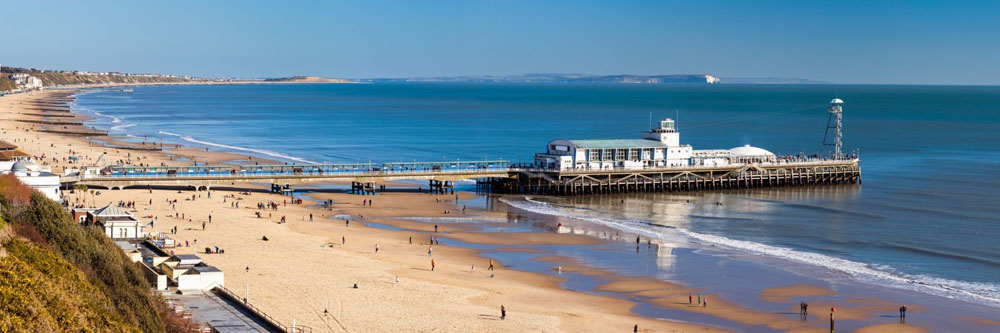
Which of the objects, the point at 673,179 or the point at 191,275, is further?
the point at 673,179

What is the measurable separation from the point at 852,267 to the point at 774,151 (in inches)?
2491

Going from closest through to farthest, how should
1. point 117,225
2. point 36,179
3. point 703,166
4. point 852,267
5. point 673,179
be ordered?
1. point 117,225
2. point 852,267
3. point 36,179
4. point 673,179
5. point 703,166

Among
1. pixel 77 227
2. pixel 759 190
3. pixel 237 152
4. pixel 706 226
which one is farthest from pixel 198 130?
pixel 77 227

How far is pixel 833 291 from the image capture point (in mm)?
42781

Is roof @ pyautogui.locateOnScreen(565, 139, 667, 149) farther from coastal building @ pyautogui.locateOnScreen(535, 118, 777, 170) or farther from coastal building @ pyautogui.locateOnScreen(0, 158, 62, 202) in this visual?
coastal building @ pyautogui.locateOnScreen(0, 158, 62, 202)

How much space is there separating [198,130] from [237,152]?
34.2 meters

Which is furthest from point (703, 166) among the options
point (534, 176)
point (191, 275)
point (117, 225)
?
point (191, 275)

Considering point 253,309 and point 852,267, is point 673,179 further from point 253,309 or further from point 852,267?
point 253,309

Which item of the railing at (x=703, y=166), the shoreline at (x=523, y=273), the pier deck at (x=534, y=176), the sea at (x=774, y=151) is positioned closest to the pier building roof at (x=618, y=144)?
the railing at (x=703, y=166)

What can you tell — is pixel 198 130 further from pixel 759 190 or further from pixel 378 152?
pixel 759 190

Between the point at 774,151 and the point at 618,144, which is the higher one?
the point at 618,144

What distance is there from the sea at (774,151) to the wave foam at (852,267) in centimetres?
9

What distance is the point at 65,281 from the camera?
2739 cm

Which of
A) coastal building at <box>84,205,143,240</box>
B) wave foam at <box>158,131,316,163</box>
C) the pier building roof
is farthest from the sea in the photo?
coastal building at <box>84,205,143,240</box>
